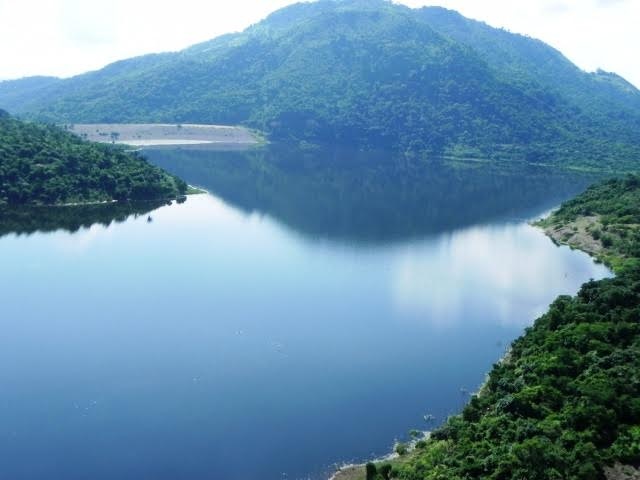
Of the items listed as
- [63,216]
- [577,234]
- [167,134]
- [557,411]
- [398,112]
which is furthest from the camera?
[398,112]

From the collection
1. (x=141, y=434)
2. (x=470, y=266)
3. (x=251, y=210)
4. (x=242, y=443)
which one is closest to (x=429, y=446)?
(x=242, y=443)

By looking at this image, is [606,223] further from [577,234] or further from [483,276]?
[483,276]

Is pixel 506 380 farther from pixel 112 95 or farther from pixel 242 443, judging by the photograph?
pixel 112 95

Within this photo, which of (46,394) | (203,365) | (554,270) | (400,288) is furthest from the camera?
(554,270)

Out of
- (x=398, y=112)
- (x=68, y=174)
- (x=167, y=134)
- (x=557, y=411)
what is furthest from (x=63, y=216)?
(x=398, y=112)

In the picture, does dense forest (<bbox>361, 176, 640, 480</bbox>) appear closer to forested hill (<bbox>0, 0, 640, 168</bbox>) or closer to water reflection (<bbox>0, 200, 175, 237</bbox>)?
water reflection (<bbox>0, 200, 175, 237</bbox>)

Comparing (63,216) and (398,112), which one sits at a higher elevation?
(398,112)

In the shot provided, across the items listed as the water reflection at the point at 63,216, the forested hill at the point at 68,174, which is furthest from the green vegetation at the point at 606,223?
the forested hill at the point at 68,174

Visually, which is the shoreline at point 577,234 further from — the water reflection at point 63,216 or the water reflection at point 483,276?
the water reflection at point 63,216

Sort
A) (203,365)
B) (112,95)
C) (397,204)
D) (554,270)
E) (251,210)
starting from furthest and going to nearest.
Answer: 1. (112,95)
2. (397,204)
3. (251,210)
4. (554,270)
5. (203,365)
